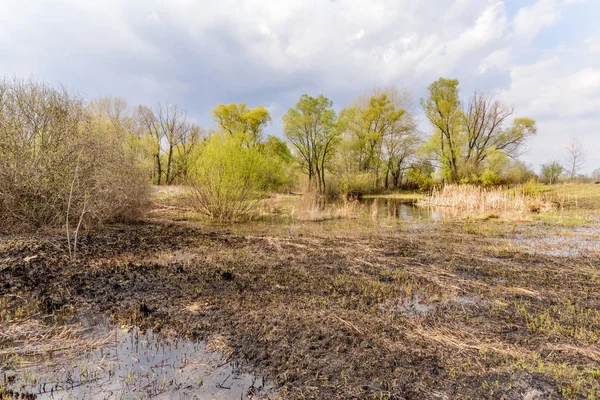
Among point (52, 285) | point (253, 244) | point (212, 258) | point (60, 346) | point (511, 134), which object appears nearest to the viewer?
point (60, 346)

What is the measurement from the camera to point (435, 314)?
429 centimetres

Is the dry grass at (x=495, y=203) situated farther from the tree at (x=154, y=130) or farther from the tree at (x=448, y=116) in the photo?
the tree at (x=154, y=130)

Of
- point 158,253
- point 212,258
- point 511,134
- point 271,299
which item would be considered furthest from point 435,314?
point 511,134

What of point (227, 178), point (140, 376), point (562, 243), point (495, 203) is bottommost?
point (140, 376)

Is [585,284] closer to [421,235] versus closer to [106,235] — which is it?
[421,235]

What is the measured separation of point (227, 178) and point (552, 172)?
1856 inches

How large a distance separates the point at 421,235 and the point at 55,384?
10.8 metres

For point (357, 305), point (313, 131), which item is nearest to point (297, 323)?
point (357, 305)

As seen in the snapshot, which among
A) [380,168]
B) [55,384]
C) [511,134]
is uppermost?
[511,134]

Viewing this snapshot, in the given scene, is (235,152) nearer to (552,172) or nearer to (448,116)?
(448,116)

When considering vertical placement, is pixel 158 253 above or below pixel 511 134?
below

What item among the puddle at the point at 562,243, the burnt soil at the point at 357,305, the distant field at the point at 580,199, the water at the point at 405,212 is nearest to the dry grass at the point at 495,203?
the water at the point at 405,212

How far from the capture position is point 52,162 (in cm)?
1009

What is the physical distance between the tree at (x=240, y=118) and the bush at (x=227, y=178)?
2578 cm
